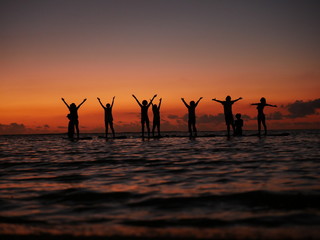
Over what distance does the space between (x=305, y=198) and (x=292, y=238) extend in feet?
4.52

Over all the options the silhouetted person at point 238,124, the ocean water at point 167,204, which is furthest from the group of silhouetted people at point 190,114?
the ocean water at point 167,204

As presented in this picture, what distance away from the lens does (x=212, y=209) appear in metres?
3.21

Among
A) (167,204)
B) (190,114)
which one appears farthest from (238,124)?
(167,204)

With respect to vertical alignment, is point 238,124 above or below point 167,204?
above

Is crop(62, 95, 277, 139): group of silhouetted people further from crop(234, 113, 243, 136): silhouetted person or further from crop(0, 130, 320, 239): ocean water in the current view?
crop(0, 130, 320, 239): ocean water

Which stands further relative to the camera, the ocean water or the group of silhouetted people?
the group of silhouetted people

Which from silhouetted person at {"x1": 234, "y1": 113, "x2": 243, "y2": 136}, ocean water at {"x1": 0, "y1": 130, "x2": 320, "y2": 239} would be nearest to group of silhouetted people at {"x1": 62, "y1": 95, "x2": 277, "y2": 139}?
silhouetted person at {"x1": 234, "y1": 113, "x2": 243, "y2": 136}

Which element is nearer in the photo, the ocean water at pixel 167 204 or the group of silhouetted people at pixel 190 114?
the ocean water at pixel 167 204

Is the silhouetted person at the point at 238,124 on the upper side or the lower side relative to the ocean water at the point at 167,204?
upper

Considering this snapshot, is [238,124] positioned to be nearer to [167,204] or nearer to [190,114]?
[190,114]

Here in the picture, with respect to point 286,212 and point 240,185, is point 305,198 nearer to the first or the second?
point 286,212

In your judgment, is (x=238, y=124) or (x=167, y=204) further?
(x=238, y=124)

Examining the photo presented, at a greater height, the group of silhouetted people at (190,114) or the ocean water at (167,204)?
the group of silhouetted people at (190,114)

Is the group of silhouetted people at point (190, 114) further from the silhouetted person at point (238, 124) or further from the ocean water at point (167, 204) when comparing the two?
the ocean water at point (167, 204)
